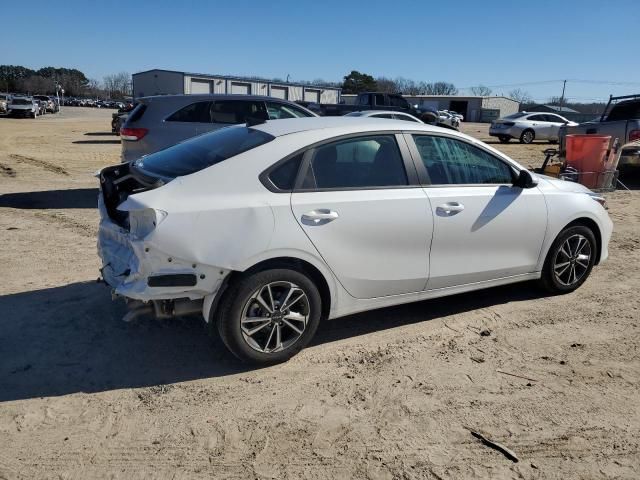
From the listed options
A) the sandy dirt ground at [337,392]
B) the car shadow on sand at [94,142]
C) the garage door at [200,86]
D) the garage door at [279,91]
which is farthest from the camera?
the garage door at [279,91]

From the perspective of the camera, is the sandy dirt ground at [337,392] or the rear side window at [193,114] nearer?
the sandy dirt ground at [337,392]

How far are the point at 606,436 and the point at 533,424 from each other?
40cm

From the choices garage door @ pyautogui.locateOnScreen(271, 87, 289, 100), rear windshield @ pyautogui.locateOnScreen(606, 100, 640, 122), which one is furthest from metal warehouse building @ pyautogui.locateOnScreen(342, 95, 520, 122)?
rear windshield @ pyautogui.locateOnScreen(606, 100, 640, 122)

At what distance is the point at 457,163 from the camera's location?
4590 mm

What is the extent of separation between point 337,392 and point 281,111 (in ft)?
22.1

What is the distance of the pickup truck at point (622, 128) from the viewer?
37.1ft

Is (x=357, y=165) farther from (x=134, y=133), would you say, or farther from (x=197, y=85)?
(x=197, y=85)

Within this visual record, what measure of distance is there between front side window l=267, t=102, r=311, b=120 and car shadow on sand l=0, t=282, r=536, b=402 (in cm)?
508

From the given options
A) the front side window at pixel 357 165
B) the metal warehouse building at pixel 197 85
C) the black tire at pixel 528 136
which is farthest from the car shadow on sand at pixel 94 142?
the front side window at pixel 357 165

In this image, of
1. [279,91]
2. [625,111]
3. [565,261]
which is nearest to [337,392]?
[565,261]

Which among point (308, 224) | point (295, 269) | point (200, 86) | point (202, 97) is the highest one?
point (200, 86)

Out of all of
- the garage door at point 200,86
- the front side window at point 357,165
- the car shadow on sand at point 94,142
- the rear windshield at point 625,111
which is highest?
the garage door at point 200,86

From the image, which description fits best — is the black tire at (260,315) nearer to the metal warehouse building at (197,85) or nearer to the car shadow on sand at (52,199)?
the car shadow on sand at (52,199)

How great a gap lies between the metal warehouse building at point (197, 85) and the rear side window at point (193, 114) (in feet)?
63.8
